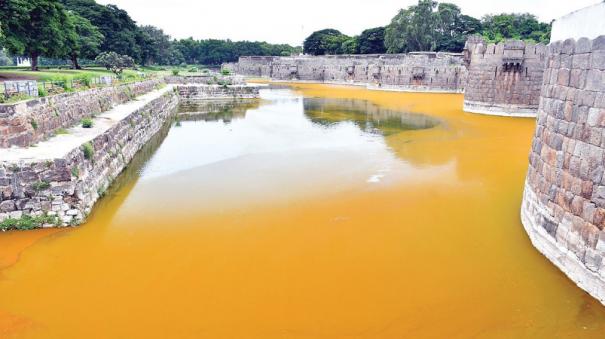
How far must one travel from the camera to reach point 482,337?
5.26 m

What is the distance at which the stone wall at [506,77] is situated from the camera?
24047 millimetres

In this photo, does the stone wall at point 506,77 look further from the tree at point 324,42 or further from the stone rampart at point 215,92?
the tree at point 324,42

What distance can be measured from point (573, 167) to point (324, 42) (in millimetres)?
79617

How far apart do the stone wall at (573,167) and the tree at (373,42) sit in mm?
63762

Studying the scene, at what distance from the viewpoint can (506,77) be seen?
2494 centimetres

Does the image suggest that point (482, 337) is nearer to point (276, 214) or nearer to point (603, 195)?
point (603, 195)

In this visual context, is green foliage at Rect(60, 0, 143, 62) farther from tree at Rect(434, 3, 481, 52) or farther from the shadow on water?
tree at Rect(434, 3, 481, 52)

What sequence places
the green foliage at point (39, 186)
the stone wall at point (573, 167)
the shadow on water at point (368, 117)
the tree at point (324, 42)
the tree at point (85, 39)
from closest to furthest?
1. the stone wall at point (573, 167)
2. the green foliage at point (39, 186)
3. the shadow on water at point (368, 117)
4. the tree at point (85, 39)
5. the tree at point (324, 42)

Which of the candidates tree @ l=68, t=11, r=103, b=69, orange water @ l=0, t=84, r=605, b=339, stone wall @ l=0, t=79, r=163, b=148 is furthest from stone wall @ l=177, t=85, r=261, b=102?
orange water @ l=0, t=84, r=605, b=339

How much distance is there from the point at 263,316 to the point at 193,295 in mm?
1152

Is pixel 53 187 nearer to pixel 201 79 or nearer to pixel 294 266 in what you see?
pixel 294 266

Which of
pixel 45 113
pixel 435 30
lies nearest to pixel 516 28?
pixel 435 30

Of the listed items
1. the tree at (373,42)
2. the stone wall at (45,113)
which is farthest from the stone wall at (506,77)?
the tree at (373,42)

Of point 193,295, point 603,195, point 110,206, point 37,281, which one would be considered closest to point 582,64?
point 603,195
